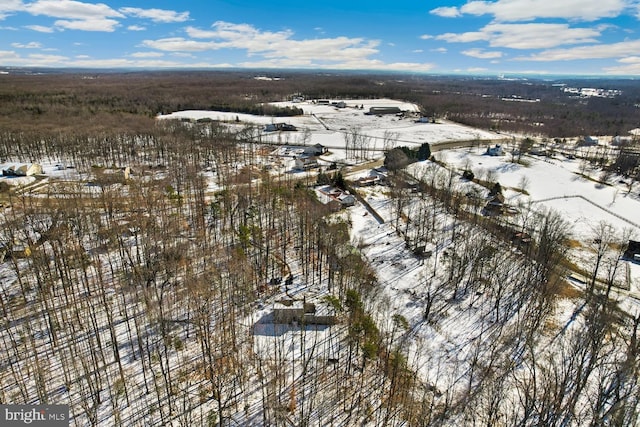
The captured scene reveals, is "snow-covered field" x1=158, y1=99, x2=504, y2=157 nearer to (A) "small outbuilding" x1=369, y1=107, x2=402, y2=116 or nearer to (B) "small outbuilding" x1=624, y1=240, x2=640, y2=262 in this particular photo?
(A) "small outbuilding" x1=369, y1=107, x2=402, y2=116

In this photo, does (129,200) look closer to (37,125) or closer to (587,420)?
(587,420)

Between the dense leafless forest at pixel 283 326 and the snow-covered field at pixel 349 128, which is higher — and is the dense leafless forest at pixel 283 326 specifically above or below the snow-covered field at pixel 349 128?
below

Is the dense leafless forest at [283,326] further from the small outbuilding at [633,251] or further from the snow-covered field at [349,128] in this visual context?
the snow-covered field at [349,128]

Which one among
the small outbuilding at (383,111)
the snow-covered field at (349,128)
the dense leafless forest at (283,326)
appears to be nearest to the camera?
the dense leafless forest at (283,326)

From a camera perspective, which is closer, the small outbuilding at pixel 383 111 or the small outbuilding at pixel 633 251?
the small outbuilding at pixel 633 251

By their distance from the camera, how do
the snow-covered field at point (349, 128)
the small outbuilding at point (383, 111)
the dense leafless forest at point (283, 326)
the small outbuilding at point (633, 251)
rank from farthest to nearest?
the small outbuilding at point (383, 111)
the snow-covered field at point (349, 128)
the small outbuilding at point (633, 251)
the dense leafless forest at point (283, 326)

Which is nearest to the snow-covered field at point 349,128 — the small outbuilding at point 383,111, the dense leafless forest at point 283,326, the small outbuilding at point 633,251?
the small outbuilding at point 383,111

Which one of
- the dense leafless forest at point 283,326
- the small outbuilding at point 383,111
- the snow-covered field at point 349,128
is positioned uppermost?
the small outbuilding at point 383,111

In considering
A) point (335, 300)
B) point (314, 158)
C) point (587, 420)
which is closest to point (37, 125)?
point (314, 158)

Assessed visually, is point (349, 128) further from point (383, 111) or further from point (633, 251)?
point (633, 251)

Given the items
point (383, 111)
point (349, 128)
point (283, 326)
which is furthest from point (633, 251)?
point (383, 111)
